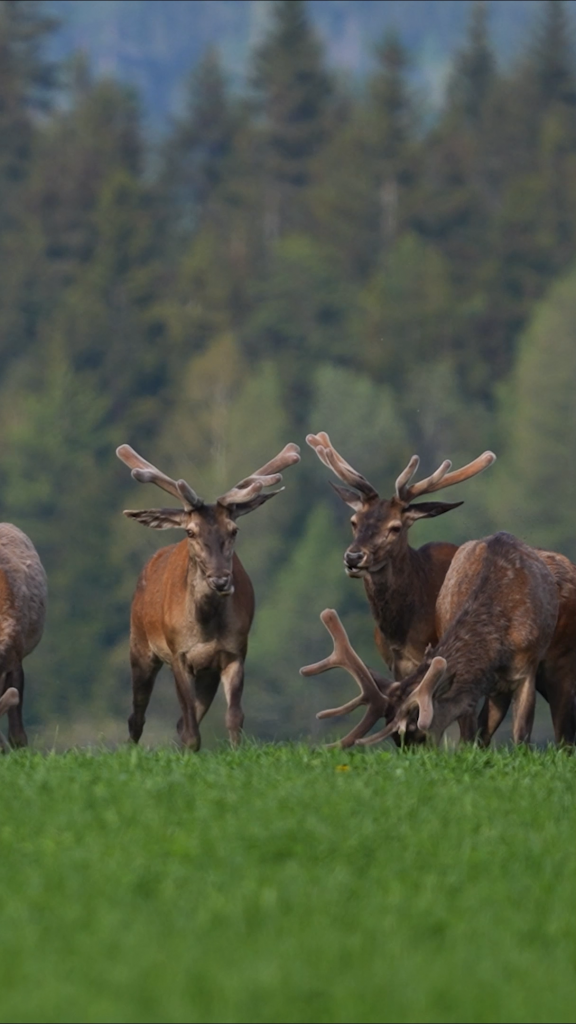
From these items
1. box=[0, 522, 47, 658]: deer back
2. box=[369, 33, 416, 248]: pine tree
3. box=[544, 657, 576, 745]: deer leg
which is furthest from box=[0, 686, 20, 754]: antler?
box=[369, 33, 416, 248]: pine tree

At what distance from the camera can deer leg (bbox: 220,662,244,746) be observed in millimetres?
13352

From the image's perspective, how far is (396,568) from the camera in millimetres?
13836

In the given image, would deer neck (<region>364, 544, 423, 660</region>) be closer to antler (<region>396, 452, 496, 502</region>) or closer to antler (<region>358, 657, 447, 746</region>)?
antler (<region>396, 452, 496, 502</region>)

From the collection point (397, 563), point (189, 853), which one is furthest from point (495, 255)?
point (189, 853)

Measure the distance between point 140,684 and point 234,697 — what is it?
1.67m

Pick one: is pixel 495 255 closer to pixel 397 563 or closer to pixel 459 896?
pixel 397 563

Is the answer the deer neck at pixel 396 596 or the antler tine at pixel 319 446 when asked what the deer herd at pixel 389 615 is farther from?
the antler tine at pixel 319 446

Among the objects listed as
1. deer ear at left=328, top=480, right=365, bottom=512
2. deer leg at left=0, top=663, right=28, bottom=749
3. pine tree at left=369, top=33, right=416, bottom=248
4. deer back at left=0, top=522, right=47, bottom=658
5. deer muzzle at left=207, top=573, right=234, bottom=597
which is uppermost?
pine tree at left=369, top=33, right=416, bottom=248

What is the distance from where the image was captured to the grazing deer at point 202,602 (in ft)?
43.4

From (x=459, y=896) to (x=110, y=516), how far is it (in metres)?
55.8

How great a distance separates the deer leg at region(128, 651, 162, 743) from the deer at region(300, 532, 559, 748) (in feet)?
7.64

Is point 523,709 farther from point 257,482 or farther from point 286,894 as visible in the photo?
point 286,894

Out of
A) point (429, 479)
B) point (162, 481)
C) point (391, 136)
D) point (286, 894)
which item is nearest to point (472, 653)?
point (429, 479)

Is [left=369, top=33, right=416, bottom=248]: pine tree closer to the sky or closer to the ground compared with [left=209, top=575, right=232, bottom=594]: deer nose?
closer to the sky
